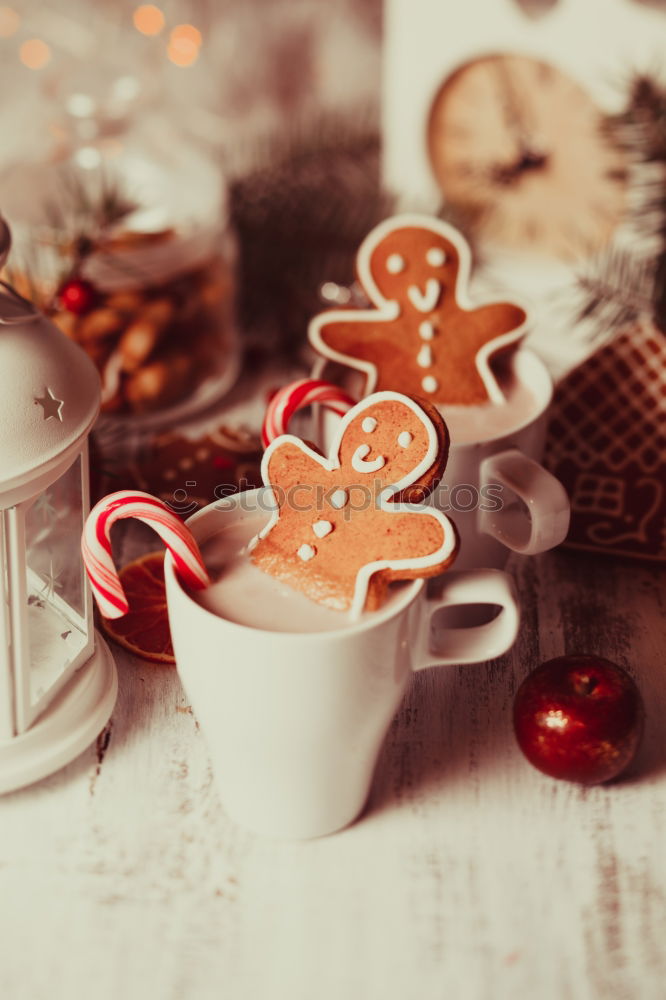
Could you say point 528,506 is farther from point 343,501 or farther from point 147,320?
point 147,320

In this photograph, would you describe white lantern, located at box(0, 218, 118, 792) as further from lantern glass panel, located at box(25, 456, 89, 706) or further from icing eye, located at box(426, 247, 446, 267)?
icing eye, located at box(426, 247, 446, 267)

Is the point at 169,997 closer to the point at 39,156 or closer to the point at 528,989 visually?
the point at 528,989

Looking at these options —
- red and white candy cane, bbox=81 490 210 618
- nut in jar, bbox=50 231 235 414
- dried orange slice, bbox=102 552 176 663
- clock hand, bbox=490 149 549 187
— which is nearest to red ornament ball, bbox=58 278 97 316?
nut in jar, bbox=50 231 235 414

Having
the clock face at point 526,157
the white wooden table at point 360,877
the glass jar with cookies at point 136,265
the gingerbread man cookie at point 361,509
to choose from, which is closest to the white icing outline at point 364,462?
the gingerbread man cookie at point 361,509

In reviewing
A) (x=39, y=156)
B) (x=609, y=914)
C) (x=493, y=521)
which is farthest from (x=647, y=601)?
(x=39, y=156)

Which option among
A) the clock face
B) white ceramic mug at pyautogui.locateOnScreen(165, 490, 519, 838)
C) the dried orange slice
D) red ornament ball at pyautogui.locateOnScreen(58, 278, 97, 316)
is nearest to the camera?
white ceramic mug at pyautogui.locateOnScreen(165, 490, 519, 838)

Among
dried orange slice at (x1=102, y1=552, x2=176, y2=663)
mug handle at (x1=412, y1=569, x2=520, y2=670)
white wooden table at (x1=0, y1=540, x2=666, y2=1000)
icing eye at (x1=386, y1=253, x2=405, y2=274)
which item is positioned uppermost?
icing eye at (x1=386, y1=253, x2=405, y2=274)
